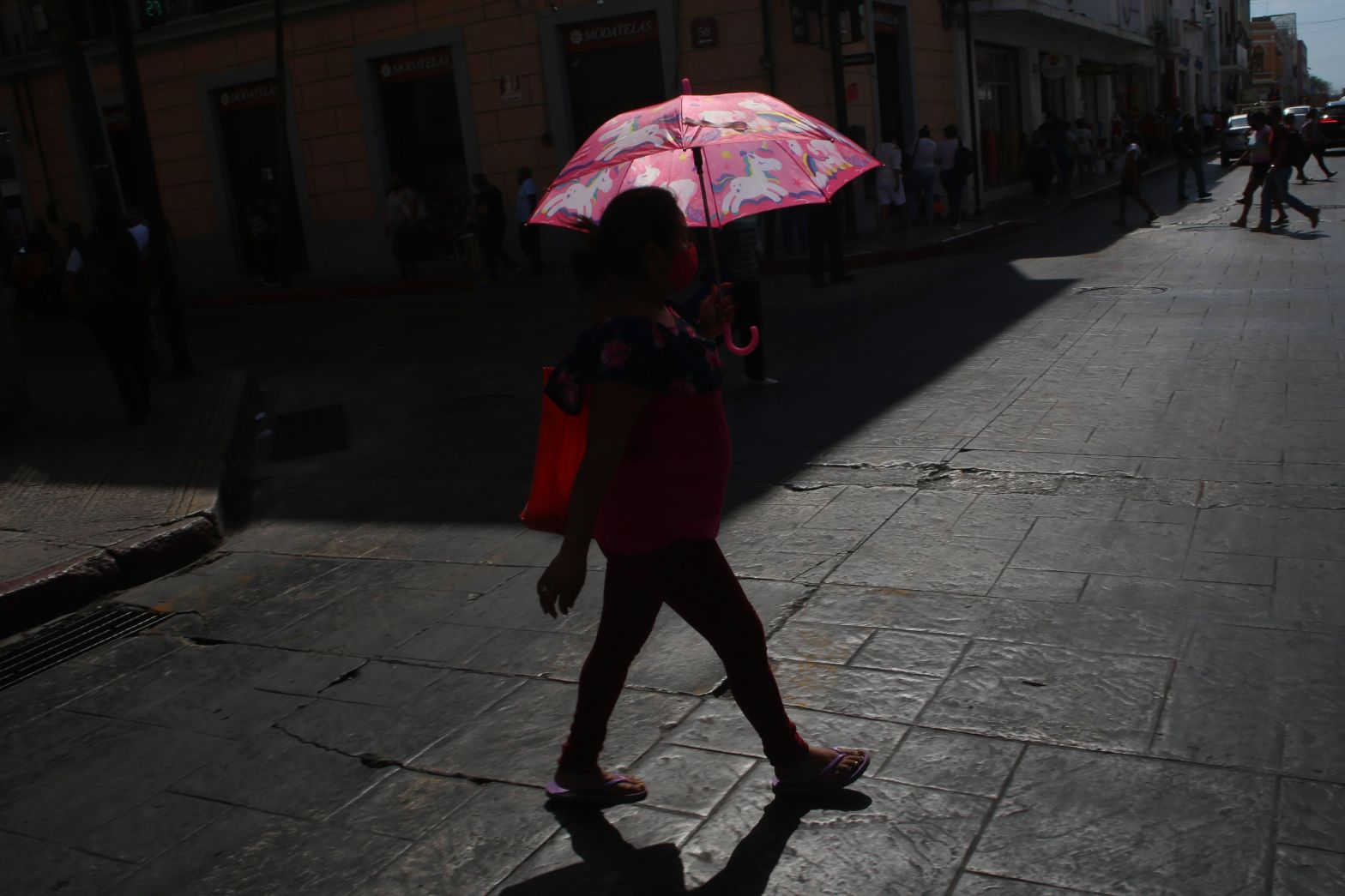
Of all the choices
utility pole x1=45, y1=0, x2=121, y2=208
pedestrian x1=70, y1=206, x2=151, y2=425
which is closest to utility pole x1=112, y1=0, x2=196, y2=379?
utility pole x1=45, y1=0, x2=121, y2=208

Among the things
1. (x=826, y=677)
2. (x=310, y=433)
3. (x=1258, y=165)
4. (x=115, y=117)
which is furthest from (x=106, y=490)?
(x=115, y=117)

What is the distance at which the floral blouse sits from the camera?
2.89 meters

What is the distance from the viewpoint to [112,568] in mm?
5918

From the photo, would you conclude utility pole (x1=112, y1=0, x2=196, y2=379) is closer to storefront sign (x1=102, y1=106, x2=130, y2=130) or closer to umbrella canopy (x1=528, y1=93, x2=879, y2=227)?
umbrella canopy (x1=528, y1=93, x2=879, y2=227)

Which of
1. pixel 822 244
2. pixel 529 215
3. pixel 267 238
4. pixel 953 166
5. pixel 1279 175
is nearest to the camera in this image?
pixel 822 244

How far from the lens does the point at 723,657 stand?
3.24 m

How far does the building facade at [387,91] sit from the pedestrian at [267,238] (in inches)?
16.5

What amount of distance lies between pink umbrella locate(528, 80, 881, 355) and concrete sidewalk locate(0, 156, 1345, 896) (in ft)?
4.42

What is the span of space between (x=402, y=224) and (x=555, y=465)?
1822cm

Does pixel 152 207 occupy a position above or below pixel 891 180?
above

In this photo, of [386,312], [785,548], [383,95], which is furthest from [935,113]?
[785,548]

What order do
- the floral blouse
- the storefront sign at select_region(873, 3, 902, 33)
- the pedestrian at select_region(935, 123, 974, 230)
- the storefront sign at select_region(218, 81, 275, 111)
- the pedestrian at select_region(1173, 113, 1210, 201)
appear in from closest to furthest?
the floral blouse
the pedestrian at select_region(935, 123, 974, 230)
the pedestrian at select_region(1173, 113, 1210, 201)
the storefront sign at select_region(873, 3, 902, 33)
the storefront sign at select_region(218, 81, 275, 111)

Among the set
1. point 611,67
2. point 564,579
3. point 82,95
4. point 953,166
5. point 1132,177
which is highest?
→ point 611,67

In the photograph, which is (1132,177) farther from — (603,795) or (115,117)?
(115,117)
